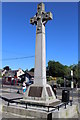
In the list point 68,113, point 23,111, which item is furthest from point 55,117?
point 23,111

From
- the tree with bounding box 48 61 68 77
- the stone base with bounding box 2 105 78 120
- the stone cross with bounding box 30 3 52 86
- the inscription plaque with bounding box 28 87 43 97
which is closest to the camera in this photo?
the stone base with bounding box 2 105 78 120

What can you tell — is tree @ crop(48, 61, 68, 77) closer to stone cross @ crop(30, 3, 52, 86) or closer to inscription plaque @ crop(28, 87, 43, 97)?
stone cross @ crop(30, 3, 52, 86)

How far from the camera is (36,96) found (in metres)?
8.98

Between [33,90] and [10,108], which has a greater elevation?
[33,90]

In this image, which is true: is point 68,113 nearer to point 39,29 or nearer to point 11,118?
point 11,118

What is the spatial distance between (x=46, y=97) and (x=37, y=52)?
→ 2770mm

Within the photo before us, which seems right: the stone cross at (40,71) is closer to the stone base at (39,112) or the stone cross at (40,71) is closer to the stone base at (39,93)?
the stone base at (39,93)

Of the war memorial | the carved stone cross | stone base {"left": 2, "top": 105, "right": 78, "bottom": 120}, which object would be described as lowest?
stone base {"left": 2, "top": 105, "right": 78, "bottom": 120}

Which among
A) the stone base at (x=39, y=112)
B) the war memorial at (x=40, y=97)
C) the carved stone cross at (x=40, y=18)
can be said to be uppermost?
the carved stone cross at (x=40, y=18)

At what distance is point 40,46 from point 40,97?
3.04 metres

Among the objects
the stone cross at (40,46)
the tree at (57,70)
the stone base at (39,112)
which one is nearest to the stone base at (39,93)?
the stone cross at (40,46)

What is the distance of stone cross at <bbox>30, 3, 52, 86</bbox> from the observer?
30.9 feet

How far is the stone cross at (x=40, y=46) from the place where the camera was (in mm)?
9422

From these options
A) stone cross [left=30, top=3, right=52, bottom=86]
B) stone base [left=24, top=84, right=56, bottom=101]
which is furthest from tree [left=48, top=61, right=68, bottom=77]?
stone base [left=24, top=84, right=56, bottom=101]
